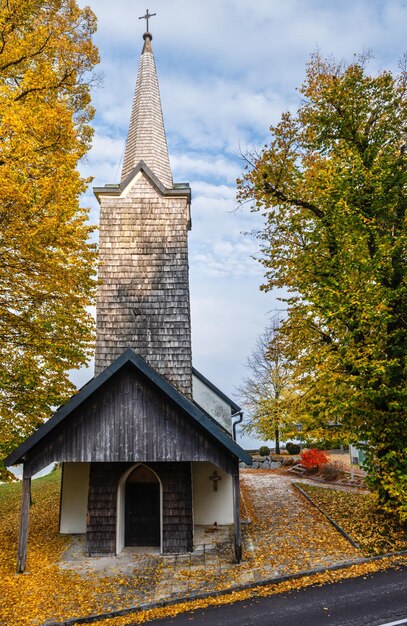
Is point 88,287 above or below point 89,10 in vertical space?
below

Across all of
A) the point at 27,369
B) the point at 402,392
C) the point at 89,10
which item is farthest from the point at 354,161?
the point at 27,369

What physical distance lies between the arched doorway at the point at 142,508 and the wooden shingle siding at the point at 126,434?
5.87ft

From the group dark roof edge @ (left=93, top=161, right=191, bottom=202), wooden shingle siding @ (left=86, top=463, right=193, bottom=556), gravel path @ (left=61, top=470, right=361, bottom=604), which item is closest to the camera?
gravel path @ (left=61, top=470, right=361, bottom=604)

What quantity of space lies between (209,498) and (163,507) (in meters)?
3.44

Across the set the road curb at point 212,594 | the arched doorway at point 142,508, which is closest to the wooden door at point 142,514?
the arched doorway at point 142,508

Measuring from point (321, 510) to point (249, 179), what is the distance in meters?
11.7

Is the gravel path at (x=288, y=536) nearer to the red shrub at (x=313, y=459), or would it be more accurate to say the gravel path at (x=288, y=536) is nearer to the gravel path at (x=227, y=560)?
the gravel path at (x=227, y=560)

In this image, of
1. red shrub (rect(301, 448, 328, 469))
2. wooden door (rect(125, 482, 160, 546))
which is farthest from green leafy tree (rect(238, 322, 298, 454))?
wooden door (rect(125, 482, 160, 546))

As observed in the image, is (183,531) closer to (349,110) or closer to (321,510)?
(321,510)

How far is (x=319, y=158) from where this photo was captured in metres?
16.5

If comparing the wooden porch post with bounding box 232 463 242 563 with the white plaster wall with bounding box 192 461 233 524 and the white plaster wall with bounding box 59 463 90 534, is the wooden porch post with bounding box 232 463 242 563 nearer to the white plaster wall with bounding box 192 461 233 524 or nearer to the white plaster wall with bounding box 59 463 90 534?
the white plaster wall with bounding box 192 461 233 524

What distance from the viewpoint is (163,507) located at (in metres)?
11.6

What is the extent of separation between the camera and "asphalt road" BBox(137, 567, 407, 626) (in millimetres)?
7289

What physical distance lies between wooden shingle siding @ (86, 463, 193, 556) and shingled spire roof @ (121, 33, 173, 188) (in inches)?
370
